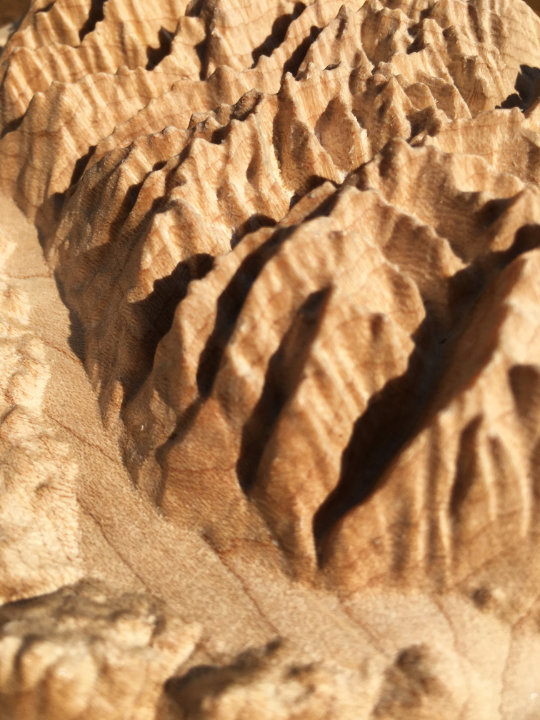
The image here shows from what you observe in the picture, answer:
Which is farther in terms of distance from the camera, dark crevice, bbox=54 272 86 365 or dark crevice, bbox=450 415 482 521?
dark crevice, bbox=54 272 86 365

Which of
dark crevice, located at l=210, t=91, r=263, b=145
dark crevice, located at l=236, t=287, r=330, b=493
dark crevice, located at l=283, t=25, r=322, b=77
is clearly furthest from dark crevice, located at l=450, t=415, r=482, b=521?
dark crevice, located at l=283, t=25, r=322, b=77

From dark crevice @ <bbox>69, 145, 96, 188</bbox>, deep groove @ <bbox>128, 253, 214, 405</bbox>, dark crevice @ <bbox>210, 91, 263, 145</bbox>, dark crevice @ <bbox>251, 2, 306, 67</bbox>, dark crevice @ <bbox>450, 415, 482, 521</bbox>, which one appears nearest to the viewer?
dark crevice @ <bbox>450, 415, 482, 521</bbox>

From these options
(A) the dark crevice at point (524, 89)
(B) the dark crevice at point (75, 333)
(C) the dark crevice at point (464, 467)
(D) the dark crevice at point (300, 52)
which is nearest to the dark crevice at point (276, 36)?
(D) the dark crevice at point (300, 52)

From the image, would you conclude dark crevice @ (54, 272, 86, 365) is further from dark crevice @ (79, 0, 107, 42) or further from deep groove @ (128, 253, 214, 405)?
dark crevice @ (79, 0, 107, 42)

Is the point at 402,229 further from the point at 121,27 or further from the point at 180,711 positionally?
the point at 121,27

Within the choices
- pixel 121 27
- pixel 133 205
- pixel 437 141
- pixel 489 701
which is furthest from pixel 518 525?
pixel 121 27

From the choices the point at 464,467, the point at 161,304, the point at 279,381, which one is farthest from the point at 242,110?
the point at 464,467
